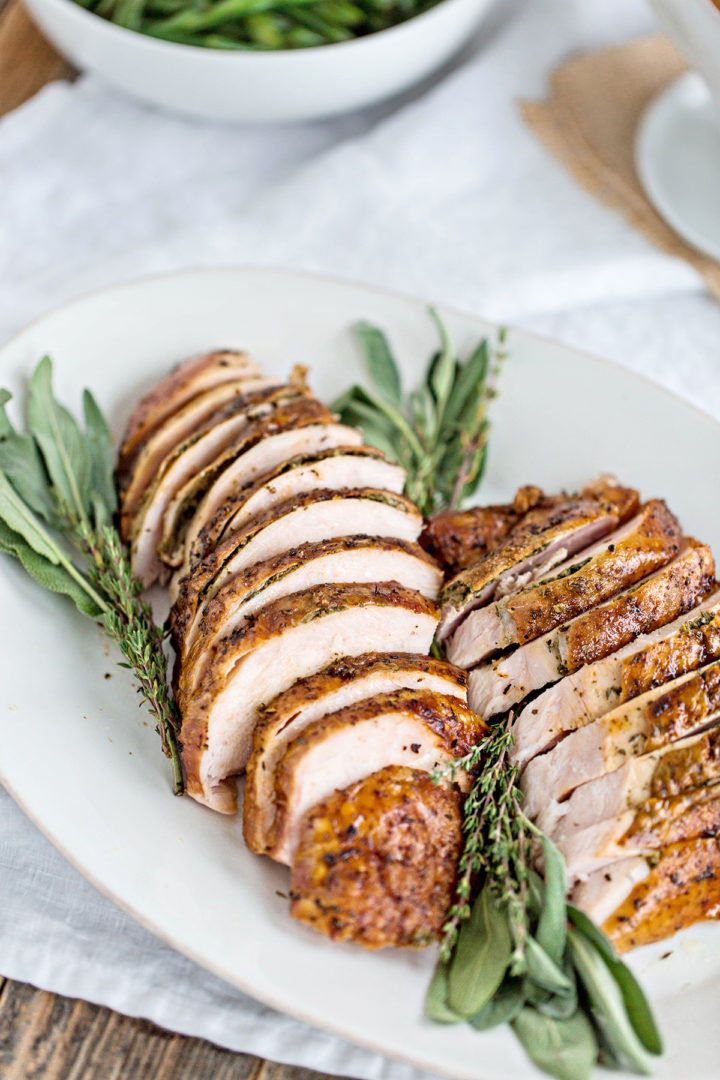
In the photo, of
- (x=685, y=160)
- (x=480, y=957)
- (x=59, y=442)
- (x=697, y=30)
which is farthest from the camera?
(x=685, y=160)

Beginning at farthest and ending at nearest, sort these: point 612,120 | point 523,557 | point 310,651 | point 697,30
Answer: point 612,120 → point 697,30 → point 523,557 → point 310,651

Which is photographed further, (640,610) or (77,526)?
(77,526)

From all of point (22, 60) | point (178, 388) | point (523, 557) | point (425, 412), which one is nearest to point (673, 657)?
point (523, 557)

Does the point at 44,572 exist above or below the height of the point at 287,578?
below

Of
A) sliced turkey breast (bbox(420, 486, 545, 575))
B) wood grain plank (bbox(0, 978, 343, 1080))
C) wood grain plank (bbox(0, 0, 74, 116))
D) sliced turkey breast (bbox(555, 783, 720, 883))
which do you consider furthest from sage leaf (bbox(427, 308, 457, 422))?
wood grain plank (bbox(0, 0, 74, 116))

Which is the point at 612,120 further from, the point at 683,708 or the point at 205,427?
the point at 683,708

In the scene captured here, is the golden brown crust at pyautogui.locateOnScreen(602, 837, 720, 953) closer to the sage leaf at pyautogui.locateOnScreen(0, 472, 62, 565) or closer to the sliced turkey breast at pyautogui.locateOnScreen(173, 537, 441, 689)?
the sliced turkey breast at pyautogui.locateOnScreen(173, 537, 441, 689)

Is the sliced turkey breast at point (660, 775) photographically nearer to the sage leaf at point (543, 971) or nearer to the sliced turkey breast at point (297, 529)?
the sage leaf at point (543, 971)
